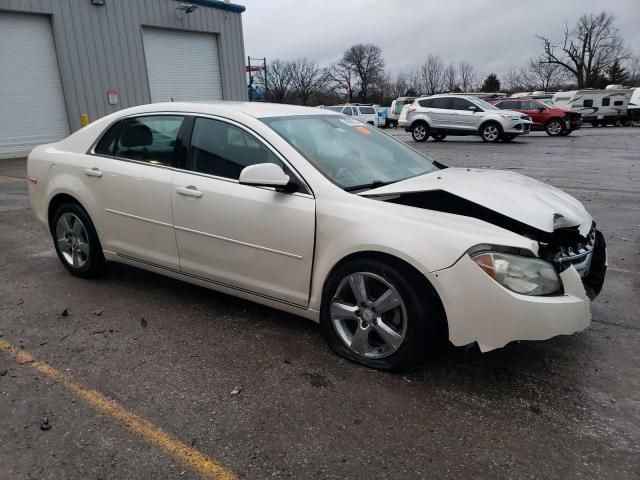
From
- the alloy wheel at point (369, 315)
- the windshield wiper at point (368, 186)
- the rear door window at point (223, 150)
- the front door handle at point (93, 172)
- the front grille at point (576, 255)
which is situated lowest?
the alloy wheel at point (369, 315)

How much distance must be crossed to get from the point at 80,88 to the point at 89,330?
14981 millimetres

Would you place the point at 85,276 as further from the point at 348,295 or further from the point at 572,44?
the point at 572,44

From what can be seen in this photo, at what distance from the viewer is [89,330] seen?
3619mm

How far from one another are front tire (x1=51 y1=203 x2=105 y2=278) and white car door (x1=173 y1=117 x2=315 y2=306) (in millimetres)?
1111

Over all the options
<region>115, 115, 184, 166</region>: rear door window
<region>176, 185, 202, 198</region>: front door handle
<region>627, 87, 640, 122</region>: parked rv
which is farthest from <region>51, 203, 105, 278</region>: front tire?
<region>627, 87, 640, 122</region>: parked rv

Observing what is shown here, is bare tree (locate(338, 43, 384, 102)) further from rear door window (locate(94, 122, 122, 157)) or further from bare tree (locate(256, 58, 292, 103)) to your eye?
rear door window (locate(94, 122, 122, 157))

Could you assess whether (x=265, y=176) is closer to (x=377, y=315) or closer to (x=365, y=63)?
(x=377, y=315)

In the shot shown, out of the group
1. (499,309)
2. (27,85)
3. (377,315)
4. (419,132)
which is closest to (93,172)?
(377,315)

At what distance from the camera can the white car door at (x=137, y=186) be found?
151 inches

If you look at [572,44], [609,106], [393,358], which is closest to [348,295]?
[393,358]

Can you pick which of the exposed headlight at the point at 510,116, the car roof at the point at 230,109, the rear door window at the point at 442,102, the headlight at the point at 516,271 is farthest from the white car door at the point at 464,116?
the headlight at the point at 516,271

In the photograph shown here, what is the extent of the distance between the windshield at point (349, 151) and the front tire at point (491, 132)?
52.7 feet

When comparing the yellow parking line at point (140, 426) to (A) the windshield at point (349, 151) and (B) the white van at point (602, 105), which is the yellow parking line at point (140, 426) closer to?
(A) the windshield at point (349, 151)

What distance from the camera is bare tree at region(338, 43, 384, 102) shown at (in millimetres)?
79938
